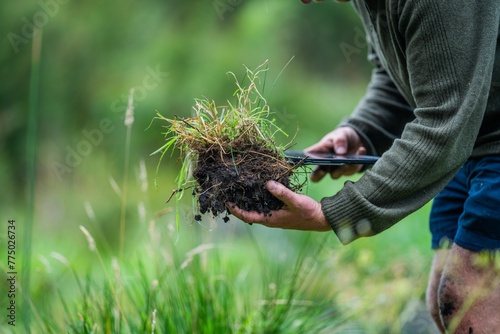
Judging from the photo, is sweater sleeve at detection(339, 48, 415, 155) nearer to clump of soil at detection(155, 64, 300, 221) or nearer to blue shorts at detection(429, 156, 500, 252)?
blue shorts at detection(429, 156, 500, 252)

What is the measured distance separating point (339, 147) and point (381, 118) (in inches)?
9.6

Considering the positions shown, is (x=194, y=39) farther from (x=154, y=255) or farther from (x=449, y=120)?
(x=449, y=120)

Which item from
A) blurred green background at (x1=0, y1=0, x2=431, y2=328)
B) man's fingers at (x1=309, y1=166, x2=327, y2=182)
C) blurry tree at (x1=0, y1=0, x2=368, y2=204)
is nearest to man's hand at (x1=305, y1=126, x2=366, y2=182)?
man's fingers at (x1=309, y1=166, x2=327, y2=182)

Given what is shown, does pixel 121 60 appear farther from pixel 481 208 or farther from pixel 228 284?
pixel 481 208

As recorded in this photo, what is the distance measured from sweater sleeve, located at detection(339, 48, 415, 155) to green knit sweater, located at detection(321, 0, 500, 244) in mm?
721

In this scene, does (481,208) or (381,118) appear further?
(381,118)

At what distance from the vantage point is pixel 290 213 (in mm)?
1964

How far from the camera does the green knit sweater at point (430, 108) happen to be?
6.18ft

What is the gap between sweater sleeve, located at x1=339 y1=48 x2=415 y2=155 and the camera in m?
2.76

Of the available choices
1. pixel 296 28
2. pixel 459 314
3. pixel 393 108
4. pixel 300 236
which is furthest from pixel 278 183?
pixel 296 28

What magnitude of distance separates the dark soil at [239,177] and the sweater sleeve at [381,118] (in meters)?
0.85

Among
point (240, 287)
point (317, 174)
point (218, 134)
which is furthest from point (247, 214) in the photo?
point (240, 287)

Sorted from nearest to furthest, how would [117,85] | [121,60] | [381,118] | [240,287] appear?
[381,118], [240,287], [117,85], [121,60]

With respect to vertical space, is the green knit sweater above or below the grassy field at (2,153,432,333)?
above
